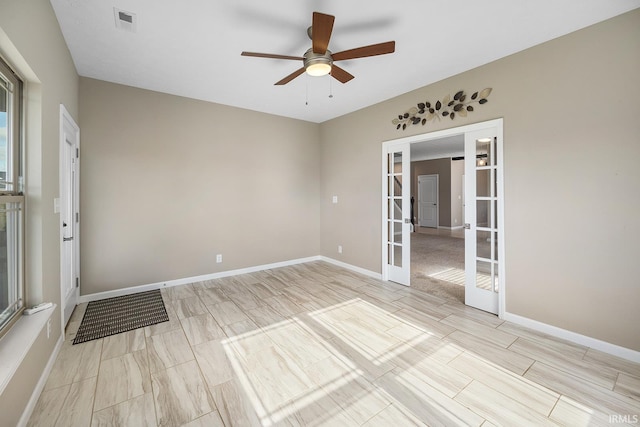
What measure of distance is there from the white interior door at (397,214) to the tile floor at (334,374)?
0.99 metres

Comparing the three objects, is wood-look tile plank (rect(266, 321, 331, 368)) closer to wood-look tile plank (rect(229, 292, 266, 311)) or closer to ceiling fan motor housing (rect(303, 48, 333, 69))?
wood-look tile plank (rect(229, 292, 266, 311))

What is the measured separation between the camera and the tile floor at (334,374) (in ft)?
5.32

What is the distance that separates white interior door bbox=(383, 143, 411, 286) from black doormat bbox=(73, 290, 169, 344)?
10.2ft

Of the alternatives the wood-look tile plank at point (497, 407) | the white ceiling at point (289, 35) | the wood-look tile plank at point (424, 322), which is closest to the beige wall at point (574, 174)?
the white ceiling at point (289, 35)

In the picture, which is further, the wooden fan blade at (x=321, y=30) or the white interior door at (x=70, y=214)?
the white interior door at (x=70, y=214)

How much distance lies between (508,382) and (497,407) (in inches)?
12.6

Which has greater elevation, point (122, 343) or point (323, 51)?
point (323, 51)

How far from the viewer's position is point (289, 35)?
2449mm

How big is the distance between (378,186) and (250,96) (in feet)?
7.80

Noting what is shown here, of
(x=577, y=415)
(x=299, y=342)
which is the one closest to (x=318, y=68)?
(x=299, y=342)

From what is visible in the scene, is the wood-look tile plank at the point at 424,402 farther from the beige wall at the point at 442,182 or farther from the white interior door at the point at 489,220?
the beige wall at the point at 442,182

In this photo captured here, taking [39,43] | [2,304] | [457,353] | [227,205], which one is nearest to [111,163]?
[227,205]

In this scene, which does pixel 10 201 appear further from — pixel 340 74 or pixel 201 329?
pixel 340 74

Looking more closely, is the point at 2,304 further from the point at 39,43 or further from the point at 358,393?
the point at 358,393
